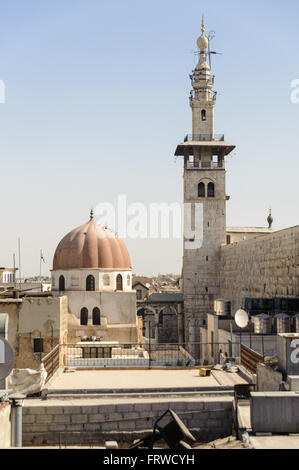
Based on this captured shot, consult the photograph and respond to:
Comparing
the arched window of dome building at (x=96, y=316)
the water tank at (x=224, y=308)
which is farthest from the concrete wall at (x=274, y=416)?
the arched window of dome building at (x=96, y=316)

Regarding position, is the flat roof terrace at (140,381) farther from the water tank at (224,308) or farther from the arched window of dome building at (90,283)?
the arched window of dome building at (90,283)

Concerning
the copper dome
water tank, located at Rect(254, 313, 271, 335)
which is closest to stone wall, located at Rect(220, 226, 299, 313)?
water tank, located at Rect(254, 313, 271, 335)

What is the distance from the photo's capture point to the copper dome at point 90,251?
1049 inches

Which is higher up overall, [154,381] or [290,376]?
[290,376]

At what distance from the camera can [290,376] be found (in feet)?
28.6

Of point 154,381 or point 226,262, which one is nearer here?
point 154,381

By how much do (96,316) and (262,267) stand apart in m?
8.82

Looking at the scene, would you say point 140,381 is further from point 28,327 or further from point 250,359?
point 28,327

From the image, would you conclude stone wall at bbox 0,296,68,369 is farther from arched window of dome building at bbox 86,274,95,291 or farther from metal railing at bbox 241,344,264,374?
metal railing at bbox 241,344,264,374

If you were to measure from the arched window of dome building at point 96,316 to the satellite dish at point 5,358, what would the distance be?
17505 mm

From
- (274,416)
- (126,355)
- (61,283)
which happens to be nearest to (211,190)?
(61,283)
